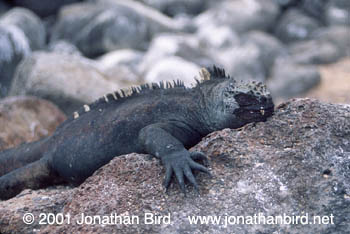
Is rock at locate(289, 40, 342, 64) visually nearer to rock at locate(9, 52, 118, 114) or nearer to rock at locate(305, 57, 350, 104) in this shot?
rock at locate(305, 57, 350, 104)

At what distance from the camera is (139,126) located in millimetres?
2922

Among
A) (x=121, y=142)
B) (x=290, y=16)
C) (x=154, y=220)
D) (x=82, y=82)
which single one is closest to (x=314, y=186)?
(x=154, y=220)

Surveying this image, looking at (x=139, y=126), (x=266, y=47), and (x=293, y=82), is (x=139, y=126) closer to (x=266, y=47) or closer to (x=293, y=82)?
(x=293, y=82)

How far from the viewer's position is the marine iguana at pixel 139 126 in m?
2.55

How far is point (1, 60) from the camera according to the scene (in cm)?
670

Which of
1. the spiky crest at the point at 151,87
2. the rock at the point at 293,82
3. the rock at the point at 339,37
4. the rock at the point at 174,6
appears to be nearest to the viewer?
the spiky crest at the point at 151,87

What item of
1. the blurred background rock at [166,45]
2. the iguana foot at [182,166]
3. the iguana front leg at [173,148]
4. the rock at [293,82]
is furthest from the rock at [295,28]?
the iguana foot at [182,166]

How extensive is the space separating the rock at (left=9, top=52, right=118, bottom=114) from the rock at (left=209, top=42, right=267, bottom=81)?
4.78 metres

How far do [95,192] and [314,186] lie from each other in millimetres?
1244

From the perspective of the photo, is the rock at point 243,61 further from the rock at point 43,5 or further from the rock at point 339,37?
the rock at point 43,5

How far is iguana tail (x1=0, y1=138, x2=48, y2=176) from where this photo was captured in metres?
3.46

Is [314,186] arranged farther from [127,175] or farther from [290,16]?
[290,16]

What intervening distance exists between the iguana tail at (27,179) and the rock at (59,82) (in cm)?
204

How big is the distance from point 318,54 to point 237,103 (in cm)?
999
